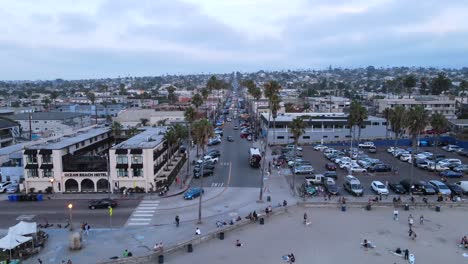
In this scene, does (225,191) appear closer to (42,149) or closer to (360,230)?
(360,230)

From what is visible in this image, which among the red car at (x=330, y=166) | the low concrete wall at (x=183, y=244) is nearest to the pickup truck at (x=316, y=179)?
the red car at (x=330, y=166)

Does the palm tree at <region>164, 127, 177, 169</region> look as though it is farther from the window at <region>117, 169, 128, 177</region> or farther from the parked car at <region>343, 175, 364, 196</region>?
the parked car at <region>343, 175, 364, 196</region>

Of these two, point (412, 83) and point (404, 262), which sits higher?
point (412, 83)

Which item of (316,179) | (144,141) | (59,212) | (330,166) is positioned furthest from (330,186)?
(59,212)

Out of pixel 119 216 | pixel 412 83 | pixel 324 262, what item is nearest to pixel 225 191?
pixel 119 216

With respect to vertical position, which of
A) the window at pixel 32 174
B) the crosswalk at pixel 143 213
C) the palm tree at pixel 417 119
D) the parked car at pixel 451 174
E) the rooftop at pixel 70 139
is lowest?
the crosswalk at pixel 143 213

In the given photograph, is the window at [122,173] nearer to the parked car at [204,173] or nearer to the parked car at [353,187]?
the parked car at [204,173]
